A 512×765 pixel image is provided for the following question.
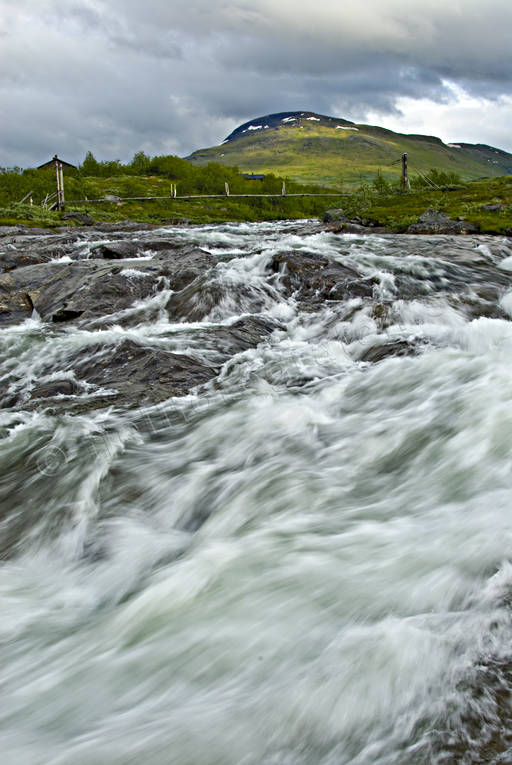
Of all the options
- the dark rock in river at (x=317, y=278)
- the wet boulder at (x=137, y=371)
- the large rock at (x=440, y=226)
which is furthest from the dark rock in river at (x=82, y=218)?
the wet boulder at (x=137, y=371)

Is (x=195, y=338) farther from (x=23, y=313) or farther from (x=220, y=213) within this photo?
(x=220, y=213)

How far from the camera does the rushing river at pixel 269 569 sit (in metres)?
2.41

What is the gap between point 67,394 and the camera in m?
7.30

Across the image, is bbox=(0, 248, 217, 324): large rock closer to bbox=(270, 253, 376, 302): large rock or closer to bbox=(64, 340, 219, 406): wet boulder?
bbox=(270, 253, 376, 302): large rock

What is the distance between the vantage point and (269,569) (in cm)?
361

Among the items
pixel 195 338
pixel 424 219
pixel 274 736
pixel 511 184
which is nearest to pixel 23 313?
pixel 195 338

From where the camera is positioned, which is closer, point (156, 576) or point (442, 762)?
point (442, 762)

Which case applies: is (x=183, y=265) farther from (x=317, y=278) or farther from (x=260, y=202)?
(x=260, y=202)

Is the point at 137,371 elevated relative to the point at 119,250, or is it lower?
lower

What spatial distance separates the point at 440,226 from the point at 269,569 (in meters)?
17.6

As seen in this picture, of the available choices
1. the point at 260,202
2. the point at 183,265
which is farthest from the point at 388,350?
the point at 260,202

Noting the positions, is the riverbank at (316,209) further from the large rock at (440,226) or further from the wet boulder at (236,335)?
the wet boulder at (236,335)

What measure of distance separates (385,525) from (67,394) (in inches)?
192

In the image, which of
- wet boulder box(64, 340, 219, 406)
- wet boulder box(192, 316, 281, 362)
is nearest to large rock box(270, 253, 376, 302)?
wet boulder box(192, 316, 281, 362)
